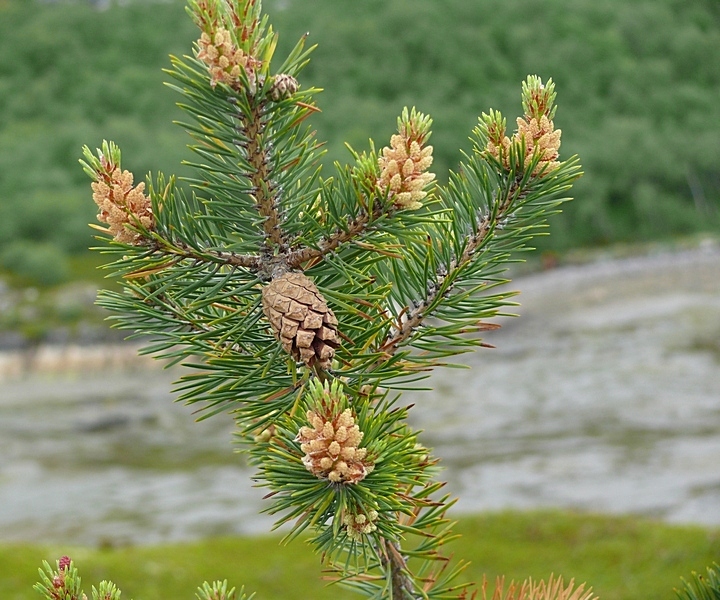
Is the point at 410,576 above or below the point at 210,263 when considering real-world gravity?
below

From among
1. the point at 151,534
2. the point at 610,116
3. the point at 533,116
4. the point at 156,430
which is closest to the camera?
the point at 533,116

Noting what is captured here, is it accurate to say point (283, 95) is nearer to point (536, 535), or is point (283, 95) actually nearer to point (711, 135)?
point (536, 535)

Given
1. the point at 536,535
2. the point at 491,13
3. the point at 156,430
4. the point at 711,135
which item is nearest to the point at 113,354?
the point at 156,430

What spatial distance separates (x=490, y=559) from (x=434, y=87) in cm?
8241

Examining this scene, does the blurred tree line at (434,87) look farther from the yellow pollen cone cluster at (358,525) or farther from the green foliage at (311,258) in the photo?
the yellow pollen cone cluster at (358,525)

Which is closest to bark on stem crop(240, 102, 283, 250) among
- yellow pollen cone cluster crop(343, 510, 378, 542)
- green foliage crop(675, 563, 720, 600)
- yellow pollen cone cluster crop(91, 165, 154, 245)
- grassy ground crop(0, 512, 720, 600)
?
yellow pollen cone cluster crop(91, 165, 154, 245)

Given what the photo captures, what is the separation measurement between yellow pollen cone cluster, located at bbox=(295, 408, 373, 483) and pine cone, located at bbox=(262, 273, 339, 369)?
0.16 meters

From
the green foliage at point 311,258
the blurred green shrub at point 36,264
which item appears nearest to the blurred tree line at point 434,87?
the blurred green shrub at point 36,264

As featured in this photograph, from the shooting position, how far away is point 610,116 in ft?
286

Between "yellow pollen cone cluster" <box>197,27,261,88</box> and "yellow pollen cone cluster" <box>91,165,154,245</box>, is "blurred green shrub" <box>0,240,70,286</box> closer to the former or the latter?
"yellow pollen cone cluster" <box>91,165,154,245</box>

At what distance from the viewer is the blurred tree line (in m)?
66.4

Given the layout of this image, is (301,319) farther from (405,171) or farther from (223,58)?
(223,58)

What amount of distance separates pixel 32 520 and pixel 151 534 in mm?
3426


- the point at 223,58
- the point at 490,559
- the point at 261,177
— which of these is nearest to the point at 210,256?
the point at 261,177
